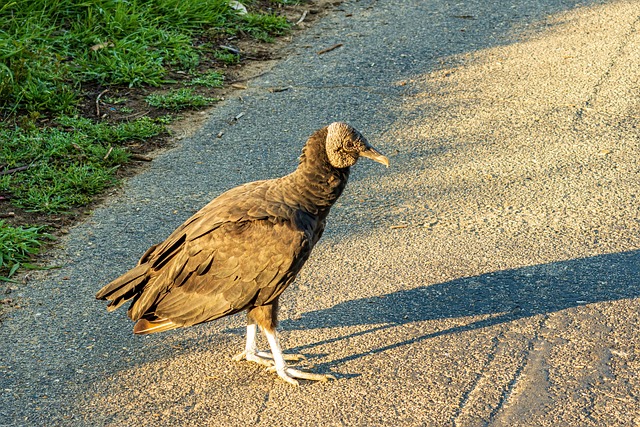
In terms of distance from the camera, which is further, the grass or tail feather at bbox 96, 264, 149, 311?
the grass

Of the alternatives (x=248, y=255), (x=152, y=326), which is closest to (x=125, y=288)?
(x=152, y=326)

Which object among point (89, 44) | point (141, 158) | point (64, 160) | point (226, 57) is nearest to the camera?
point (64, 160)

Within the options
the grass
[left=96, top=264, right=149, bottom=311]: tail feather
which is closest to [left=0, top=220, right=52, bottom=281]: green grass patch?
the grass

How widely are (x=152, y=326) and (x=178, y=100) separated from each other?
3317mm

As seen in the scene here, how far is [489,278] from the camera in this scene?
4.74 metres

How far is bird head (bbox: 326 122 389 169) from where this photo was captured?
3.94 m

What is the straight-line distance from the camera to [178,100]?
6.87 metres

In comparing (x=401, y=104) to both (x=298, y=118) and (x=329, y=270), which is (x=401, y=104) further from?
(x=329, y=270)

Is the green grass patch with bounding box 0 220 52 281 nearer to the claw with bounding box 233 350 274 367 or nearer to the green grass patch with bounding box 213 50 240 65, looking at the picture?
the claw with bounding box 233 350 274 367

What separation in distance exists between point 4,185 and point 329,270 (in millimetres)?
2324

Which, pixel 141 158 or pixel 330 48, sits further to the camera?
pixel 330 48

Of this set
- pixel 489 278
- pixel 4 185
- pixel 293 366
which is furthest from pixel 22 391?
pixel 489 278

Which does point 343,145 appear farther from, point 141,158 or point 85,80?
point 85,80

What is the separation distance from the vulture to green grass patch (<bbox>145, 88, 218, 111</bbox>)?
9.65ft
